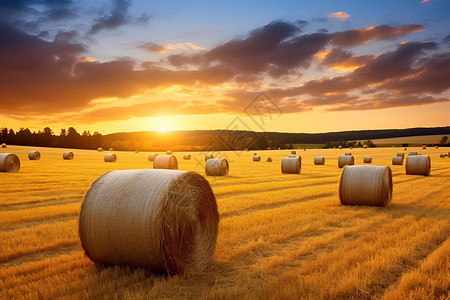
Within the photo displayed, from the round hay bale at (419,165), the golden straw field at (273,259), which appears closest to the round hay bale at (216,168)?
the round hay bale at (419,165)

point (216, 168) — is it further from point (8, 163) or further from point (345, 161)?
point (345, 161)

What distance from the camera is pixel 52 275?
5988 mm

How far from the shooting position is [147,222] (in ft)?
19.7

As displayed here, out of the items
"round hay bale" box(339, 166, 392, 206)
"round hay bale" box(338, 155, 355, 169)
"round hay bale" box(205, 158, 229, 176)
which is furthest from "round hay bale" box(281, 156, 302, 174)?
"round hay bale" box(339, 166, 392, 206)

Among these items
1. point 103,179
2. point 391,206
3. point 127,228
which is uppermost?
point 103,179

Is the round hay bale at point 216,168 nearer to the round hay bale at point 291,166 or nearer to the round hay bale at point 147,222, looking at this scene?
the round hay bale at point 291,166

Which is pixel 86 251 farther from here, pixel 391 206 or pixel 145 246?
pixel 391 206

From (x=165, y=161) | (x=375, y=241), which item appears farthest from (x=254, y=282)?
(x=165, y=161)

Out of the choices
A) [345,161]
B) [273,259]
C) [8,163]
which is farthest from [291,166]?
[273,259]

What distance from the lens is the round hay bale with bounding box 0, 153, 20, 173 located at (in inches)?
1017

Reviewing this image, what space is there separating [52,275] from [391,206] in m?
10.8

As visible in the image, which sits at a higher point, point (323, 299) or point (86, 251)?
point (86, 251)

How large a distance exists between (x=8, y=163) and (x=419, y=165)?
90.9 feet

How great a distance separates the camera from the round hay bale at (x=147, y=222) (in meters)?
6.03
